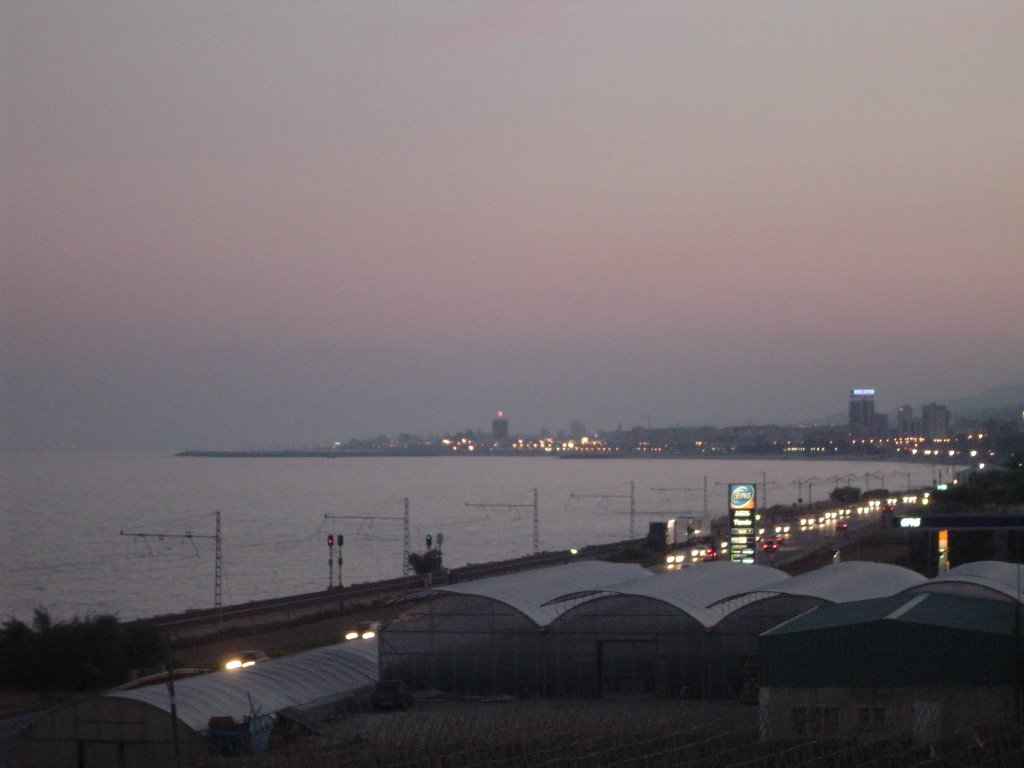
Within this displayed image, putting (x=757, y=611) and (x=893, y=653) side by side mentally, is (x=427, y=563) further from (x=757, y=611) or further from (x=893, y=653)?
(x=893, y=653)

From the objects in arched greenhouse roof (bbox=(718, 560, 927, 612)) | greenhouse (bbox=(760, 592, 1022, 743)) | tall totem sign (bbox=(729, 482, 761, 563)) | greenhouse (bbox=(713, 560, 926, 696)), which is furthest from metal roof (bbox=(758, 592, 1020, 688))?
tall totem sign (bbox=(729, 482, 761, 563))

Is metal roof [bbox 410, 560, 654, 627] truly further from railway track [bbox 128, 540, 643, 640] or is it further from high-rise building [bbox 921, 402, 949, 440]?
high-rise building [bbox 921, 402, 949, 440]

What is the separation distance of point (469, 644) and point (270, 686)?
3104 mm

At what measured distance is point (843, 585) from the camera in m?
19.0

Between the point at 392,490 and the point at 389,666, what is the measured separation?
110559 millimetres

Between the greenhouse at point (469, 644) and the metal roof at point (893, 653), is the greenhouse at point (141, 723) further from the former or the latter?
the metal roof at point (893, 653)

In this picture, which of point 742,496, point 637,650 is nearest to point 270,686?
point 637,650

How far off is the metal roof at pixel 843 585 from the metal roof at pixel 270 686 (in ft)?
17.4

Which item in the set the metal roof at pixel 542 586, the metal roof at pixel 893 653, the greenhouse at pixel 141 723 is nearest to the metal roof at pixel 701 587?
the metal roof at pixel 542 586

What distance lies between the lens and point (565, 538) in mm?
65812

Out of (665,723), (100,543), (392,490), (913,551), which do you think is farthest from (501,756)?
(392,490)

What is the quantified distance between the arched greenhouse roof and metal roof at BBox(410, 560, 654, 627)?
8.56ft

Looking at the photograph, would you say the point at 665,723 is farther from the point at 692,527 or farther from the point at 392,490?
the point at 392,490

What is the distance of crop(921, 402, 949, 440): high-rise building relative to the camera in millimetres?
174125
